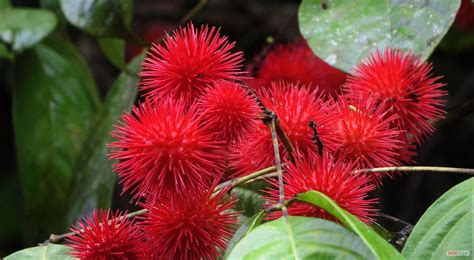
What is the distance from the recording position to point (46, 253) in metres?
0.86

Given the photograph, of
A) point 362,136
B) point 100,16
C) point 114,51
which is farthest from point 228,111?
point 114,51

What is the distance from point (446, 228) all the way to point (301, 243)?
0.56 feet

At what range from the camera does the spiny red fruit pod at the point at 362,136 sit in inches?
33.4


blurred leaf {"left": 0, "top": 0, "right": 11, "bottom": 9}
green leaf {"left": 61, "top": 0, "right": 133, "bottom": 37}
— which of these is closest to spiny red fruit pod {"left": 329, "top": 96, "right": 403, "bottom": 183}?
green leaf {"left": 61, "top": 0, "right": 133, "bottom": 37}

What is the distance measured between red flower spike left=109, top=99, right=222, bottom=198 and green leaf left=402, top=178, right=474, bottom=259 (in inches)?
9.1

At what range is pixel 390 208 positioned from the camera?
6.59ft

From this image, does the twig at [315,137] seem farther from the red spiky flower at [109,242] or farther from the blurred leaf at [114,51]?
the blurred leaf at [114,51]

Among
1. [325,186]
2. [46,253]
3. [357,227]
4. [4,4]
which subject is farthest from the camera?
[4,4]

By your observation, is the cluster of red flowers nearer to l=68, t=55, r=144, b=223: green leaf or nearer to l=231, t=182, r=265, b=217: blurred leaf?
l=231, t=182, r=265, b=217: blurred leaf

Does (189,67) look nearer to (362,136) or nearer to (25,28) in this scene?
(362,136)

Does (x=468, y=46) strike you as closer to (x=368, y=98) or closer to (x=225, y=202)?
(x=368, y=98)

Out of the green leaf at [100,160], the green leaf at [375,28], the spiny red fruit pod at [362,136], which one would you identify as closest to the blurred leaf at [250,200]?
the spiny red fruit pod at [362,136]

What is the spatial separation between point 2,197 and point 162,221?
150cm

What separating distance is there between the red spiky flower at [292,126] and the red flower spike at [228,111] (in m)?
0.05
